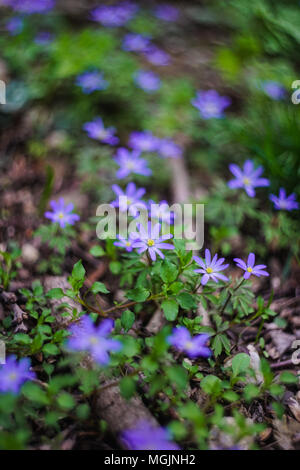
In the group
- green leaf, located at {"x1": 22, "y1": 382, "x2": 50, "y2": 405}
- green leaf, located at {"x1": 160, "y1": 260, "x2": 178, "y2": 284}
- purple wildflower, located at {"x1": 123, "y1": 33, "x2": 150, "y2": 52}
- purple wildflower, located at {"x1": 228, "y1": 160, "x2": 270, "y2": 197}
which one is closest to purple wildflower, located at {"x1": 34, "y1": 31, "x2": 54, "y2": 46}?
purple wildflower, located at {"x1": 123, "y1": 33, "x2": 150, "y2": 52}

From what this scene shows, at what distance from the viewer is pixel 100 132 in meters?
2.61

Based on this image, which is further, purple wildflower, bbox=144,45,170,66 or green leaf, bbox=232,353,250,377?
purple wildflower, bbox=144,45,170,66

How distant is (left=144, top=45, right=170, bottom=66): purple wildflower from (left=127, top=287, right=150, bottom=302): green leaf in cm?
271

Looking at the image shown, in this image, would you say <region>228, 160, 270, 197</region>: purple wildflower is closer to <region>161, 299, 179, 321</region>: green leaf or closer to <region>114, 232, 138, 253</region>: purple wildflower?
<region>114, 232, 138, 253</region>: purple wildflower

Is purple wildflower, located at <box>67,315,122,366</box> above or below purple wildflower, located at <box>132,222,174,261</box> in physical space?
below

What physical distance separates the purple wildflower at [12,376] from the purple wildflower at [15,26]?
3015mm

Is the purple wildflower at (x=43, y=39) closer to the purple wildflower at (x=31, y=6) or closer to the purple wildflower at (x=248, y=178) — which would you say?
the purple wildflower at (x=31, y=6)

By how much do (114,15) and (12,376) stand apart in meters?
3.76

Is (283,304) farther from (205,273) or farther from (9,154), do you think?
(9,154)

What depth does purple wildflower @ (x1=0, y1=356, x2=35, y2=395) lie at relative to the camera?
126 cm

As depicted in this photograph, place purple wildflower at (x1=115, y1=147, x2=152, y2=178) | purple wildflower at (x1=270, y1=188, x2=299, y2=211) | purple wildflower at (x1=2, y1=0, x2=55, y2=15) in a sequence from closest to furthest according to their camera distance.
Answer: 1. purple wildflower at (x1=270, y1=188, x2=299, y2=211)
2. purple wildflower at (x1=115, y1=147, x2=152, y2=178)
3. purple wildflower at (x1=2, y1=0, x2=55, y2=15)

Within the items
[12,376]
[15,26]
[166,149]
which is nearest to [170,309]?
[12,376]

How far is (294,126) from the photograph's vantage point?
227cm

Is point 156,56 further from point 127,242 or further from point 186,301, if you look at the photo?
point 186,301
